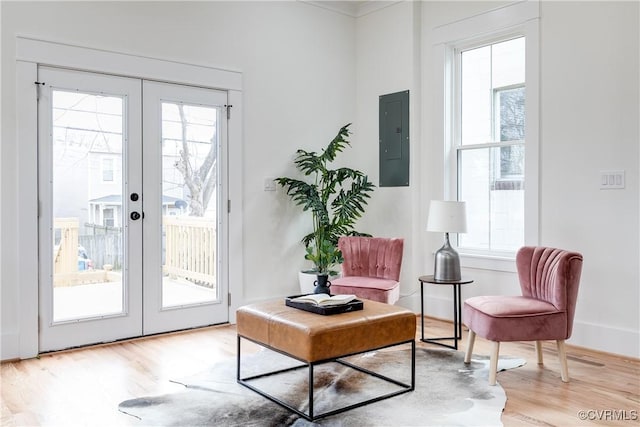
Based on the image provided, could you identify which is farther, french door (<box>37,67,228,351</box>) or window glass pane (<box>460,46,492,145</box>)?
window glass pane (<box>460,46,492,145</box>)

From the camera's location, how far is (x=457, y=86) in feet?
15.9

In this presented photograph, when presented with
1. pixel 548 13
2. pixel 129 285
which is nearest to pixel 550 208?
pixel 548 13

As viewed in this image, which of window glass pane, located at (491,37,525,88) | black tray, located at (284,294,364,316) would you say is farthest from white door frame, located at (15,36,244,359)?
window glass pane, located at (491,37,525,88)

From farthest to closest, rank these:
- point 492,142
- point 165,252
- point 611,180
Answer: point 492,142 → point 165,252 → point 611,180

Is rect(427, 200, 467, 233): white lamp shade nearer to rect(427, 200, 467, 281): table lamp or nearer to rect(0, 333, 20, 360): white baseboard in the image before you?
rect(427, 200, 467, 281): table lamp

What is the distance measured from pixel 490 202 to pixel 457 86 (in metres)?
1.12

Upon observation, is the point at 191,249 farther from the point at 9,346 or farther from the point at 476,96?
the point at 476,96

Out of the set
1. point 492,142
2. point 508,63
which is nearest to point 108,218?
point 492,142

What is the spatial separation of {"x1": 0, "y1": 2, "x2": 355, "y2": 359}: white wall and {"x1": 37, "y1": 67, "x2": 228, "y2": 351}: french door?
216 millimetres

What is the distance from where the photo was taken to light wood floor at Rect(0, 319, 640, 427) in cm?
264

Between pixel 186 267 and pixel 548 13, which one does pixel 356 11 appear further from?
pixel 186 267

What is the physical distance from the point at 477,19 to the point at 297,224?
7.91 ft

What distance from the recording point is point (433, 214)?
3963mm

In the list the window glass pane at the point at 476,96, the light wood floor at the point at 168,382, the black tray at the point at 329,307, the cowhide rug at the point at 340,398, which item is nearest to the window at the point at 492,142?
the window glass pane at the point at 476,96
